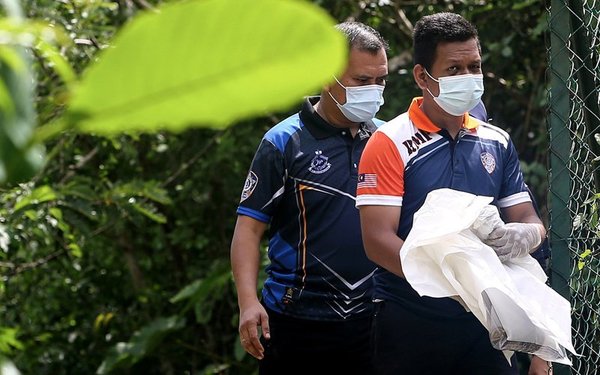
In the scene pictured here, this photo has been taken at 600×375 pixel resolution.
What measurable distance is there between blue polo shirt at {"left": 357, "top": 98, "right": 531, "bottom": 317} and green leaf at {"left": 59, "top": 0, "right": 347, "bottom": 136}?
2709 millimetres

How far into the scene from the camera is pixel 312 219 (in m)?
3.58

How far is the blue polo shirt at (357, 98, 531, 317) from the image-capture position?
10.5 ft

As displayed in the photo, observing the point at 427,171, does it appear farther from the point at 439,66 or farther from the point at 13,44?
Answer: the point at 13,44

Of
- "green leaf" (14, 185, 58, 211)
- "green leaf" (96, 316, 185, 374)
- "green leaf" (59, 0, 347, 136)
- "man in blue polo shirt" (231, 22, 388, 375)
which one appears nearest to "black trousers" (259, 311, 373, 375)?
"man in blue polo shirt" (231, 22, 388, 375)

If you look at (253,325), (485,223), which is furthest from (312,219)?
(485,223)

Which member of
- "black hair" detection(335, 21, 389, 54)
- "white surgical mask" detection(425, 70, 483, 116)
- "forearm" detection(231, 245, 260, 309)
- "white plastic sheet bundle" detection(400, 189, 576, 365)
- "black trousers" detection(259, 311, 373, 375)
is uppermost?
"white surgical mask" detection(425, 70, 483, 116)

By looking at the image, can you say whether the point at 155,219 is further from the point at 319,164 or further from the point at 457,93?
the point at 457,93

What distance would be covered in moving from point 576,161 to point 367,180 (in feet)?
2.26

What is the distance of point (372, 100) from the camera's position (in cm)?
367

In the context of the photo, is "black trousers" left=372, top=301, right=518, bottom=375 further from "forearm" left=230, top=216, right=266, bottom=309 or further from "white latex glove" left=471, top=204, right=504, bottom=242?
"forearm" left=230, top=216, right=266, bottom=309

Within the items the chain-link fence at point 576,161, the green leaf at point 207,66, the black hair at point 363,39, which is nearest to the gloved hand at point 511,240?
the chain-link fence at point 576,161

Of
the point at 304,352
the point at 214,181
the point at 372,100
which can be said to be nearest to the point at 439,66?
the point at 372,100

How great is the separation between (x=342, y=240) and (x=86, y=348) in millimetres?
3858

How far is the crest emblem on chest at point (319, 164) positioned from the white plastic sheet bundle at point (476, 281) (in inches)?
25.7
